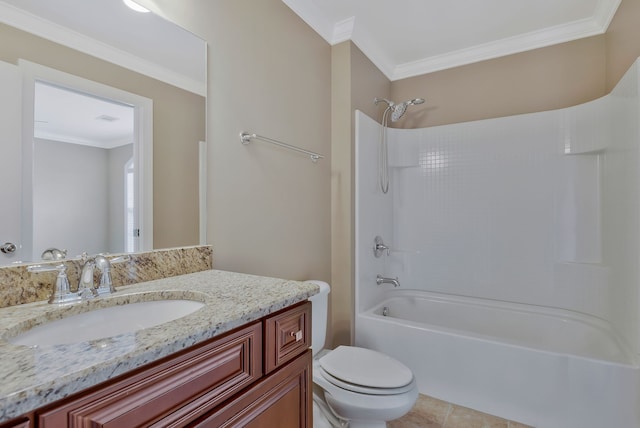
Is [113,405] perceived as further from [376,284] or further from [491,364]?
[376,284]

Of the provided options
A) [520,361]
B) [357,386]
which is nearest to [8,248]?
[357,386]

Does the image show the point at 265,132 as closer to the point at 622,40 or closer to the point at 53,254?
the point at 53,254

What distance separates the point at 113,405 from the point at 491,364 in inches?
77.5

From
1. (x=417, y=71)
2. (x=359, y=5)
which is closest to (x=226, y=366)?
(x=359, y=5)

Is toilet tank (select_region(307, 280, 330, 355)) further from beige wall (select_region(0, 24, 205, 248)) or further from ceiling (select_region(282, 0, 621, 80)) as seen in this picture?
ceiling (select_region(282, 0, 621, 80))

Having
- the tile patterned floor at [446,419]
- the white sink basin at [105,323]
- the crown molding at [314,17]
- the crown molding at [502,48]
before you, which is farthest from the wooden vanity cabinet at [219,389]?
the crown molding at [502,48]

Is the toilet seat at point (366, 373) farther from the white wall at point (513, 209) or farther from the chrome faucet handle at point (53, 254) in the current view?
the chrome faucet handle at point (53, 254)

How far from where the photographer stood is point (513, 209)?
2.50 metres

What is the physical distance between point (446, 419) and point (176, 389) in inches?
70.7

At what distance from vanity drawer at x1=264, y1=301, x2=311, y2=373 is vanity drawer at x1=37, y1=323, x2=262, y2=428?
3cm

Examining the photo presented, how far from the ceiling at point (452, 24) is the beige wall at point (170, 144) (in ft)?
3.40

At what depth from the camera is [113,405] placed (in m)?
0.54

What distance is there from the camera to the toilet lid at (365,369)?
1.49 m

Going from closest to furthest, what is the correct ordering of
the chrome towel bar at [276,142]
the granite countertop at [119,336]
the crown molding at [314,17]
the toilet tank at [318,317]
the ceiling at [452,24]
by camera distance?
the granite countertop at [119,336] < the chrome towel bar at [276,142] < the toilet tank at [318,317] < the crown molding at [314,17] < the ceiling at [452,24]
